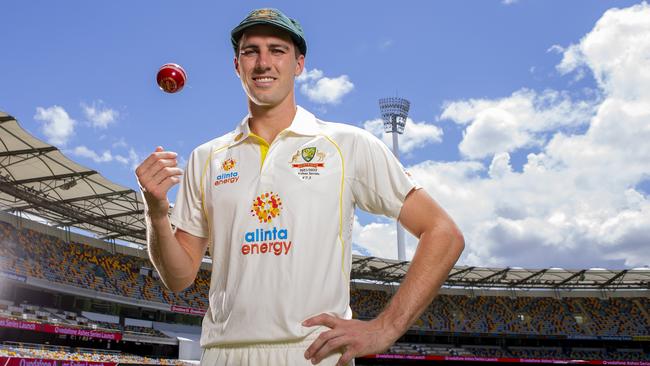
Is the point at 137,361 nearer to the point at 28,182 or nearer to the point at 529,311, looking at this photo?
the point at 28,182

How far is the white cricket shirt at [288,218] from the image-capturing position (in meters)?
2.16

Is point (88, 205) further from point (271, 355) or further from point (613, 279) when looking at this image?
point (613, 279)

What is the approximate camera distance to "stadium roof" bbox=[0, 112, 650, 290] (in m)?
22.4

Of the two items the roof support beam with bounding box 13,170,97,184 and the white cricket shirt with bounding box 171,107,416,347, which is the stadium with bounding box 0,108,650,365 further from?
the white cricket shirt with bounding box 171,107,416,347

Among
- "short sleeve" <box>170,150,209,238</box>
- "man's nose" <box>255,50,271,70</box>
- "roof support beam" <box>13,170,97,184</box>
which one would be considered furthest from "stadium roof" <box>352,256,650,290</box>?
"man's nose" <box>255,50,271,70</box>

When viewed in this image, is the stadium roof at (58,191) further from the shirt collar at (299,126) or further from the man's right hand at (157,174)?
the man's right hand at (157,174)

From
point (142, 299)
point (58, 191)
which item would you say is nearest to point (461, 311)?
point (142, 299)

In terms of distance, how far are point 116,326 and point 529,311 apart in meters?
32.3

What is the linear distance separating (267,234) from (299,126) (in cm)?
53

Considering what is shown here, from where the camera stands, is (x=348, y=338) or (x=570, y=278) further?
(x=570, y=278)

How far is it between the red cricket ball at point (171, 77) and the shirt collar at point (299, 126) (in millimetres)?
886

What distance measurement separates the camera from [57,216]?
103 ft

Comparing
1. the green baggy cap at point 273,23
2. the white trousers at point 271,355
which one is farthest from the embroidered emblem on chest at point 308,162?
the white trousers at point 271,355

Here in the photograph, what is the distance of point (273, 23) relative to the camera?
238cm
